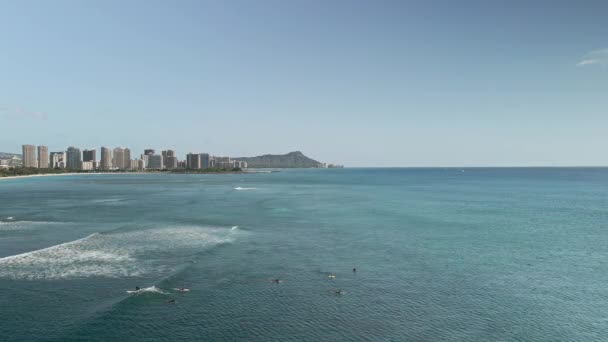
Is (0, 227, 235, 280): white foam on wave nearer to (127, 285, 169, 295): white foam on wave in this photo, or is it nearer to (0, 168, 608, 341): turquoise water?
(0, 168, 608, 341): turquoise water

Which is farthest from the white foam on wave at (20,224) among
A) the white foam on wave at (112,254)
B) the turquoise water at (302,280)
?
the white foam on wave at (112,254)

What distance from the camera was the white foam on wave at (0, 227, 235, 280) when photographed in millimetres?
43781

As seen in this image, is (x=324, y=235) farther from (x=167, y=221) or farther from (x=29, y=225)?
(x=29, y=225)

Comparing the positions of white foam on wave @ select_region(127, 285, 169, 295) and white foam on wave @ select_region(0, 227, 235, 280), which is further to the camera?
white foam on wave @ select_region(0, 227, 235, 280)

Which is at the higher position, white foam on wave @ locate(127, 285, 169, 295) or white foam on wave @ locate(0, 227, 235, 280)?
white foam on wave @ locate(0, 227, 235, 280)

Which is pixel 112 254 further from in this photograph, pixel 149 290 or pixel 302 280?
pixel 302 280

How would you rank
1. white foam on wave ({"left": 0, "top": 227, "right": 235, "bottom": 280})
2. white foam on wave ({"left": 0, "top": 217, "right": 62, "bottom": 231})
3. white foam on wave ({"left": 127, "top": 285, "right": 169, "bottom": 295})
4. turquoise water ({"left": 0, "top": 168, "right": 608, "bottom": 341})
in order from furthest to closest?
white foam on wave ({"left": 0, "top": 217, "right": 62, "bottom": 231}) → white foam on wave ({"left": 0, "top": 227, "right": 235, "bottom": 280}) → white foam on wave ({"left": 127, "top": 285, "right": 169, "bottom": 295}) → turquoise water ({"left": 0, "top": 168, "right": 608, "bottom": 341})

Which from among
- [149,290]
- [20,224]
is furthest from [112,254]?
[20,224]

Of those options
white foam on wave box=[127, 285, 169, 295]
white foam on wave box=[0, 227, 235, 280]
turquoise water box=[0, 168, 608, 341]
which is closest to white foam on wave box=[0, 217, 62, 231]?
turquoise water box=[0, 168, 608, 341]

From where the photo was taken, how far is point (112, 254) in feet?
170

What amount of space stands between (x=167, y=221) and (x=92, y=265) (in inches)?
1348

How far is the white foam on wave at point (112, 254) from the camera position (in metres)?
43.8

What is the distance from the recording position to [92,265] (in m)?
46.5

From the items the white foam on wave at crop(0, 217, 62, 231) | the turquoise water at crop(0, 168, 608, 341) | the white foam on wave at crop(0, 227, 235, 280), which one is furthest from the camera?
the white foam on wave at crop(0, 217, 62, 231)
